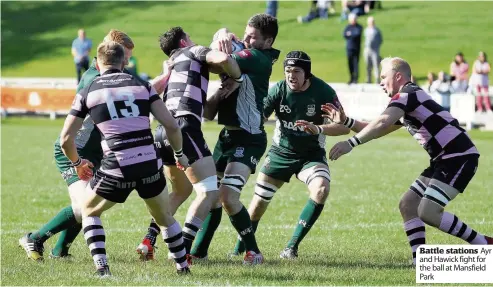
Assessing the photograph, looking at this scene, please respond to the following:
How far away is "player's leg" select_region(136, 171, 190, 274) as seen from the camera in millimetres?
8133

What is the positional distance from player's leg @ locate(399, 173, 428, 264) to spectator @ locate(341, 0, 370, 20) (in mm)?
36148

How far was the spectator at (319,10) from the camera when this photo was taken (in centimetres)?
4738

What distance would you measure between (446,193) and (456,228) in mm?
334

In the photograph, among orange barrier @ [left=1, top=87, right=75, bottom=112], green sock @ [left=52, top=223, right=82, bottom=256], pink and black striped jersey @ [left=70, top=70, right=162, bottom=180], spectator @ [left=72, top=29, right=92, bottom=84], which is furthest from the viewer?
spectator @ [left=72, top=29, right=92, bottom=84]

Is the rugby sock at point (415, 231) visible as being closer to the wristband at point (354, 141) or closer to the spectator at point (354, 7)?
the wristband at point (354, 141)

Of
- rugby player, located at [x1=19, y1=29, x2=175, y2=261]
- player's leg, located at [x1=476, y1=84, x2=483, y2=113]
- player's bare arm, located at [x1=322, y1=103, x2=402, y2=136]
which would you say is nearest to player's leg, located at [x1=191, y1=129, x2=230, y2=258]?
rugby player, located at [x1=19, y1=29, x2=175, y2=261]

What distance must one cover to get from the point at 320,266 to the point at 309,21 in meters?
39.8

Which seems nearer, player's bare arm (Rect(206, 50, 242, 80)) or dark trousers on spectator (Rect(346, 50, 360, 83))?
player's bare arm (Rect(206, 50, 242, 80))

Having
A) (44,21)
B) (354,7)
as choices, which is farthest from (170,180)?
(44,21)

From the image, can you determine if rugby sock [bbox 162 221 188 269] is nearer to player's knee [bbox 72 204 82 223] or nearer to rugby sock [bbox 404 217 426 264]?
player's knee [bbox 72 204 82 223]

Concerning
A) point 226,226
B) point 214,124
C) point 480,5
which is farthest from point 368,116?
point 480,5

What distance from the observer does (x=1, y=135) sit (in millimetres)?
25859

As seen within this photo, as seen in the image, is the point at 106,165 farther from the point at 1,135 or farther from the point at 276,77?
the point at 276,77

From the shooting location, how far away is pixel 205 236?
9.68 meters
